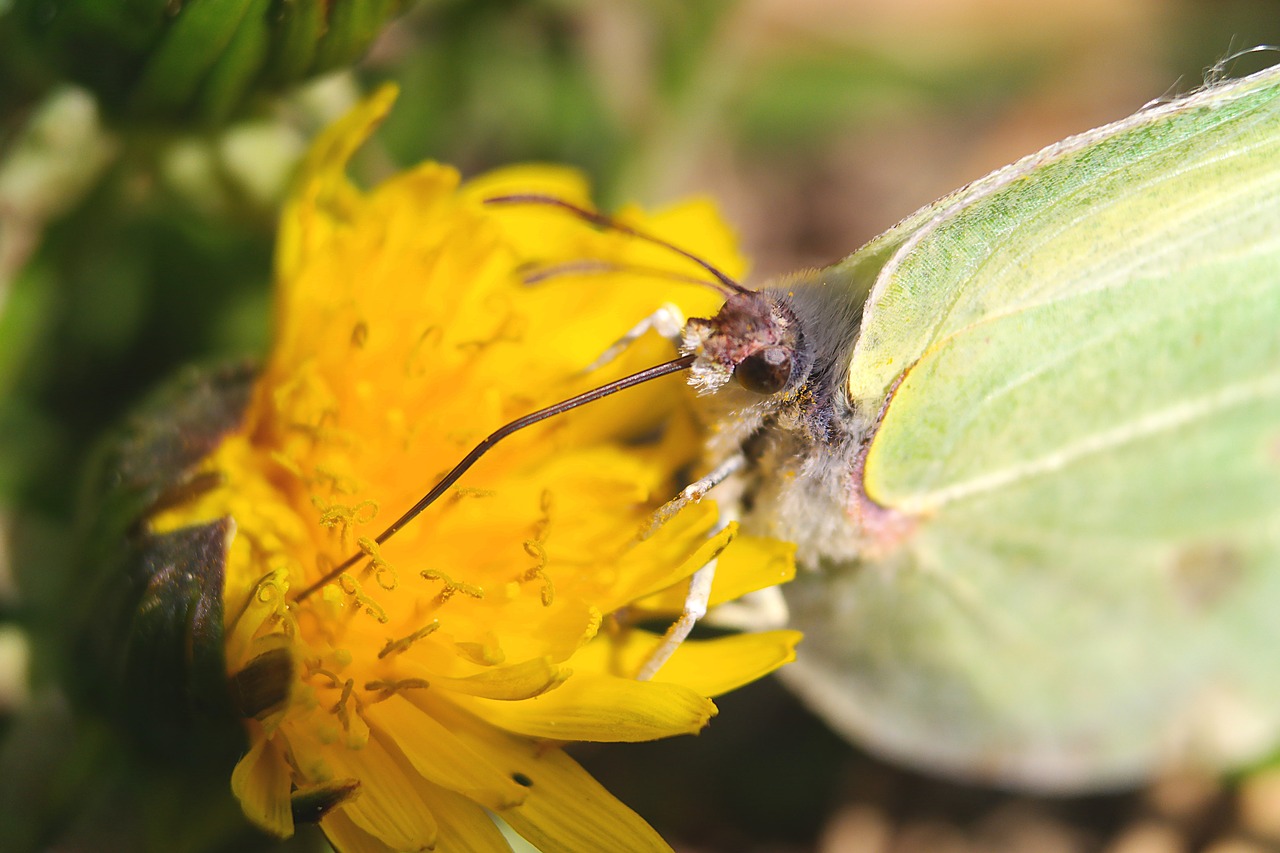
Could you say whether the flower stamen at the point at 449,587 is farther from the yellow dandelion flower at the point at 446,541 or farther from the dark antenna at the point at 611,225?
the dark antenna at the point at 611,225

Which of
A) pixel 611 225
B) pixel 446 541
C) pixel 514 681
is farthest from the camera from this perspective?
pixel 611 225

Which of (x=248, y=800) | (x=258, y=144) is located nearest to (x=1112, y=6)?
(x=258, y=144)

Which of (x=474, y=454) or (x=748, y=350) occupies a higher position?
(x=748, y=350)

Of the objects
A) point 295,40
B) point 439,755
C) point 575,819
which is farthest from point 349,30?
point 575,819

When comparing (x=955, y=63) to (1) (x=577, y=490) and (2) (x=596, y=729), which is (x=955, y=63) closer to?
(1) (x=577, y=490)

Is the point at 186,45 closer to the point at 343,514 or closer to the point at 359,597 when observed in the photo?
the point at 343,514

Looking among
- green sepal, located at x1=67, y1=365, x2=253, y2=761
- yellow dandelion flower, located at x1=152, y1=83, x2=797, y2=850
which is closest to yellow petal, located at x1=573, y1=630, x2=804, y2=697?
yellow dandelion flower, located at x1=152, y1=83, x2=797, y2=850
